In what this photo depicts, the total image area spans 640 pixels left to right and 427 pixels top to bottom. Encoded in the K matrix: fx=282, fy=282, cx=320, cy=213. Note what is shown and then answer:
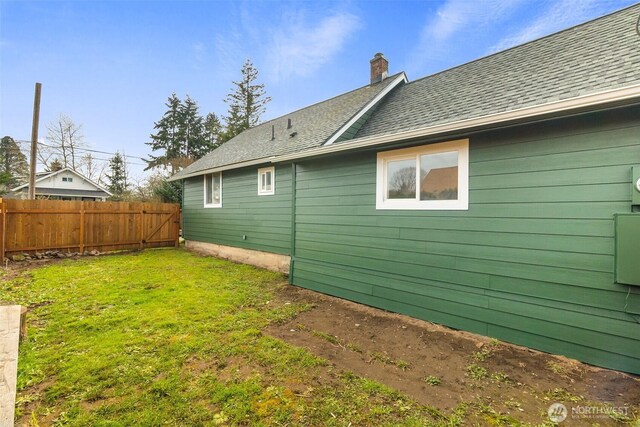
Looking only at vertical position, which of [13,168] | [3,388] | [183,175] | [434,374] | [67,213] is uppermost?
[13,168]

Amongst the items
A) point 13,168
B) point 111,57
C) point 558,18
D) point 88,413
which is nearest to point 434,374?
point 88,413

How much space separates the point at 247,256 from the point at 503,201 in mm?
6875

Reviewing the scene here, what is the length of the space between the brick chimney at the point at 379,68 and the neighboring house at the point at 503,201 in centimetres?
223

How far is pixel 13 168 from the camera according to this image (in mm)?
27469

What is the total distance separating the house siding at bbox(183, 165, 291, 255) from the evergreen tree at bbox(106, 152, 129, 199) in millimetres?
21225

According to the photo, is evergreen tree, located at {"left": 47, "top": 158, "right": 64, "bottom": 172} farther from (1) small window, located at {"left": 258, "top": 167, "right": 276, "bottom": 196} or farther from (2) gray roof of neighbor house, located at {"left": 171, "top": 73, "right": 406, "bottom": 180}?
(1) small window, located at {"left": 258, "top": 167, "right": 276, "bottom": 196}

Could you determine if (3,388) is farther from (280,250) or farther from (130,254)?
(130,254)

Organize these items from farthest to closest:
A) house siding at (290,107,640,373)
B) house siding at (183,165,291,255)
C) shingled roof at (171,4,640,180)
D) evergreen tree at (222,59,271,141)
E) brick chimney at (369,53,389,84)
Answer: evergreen tree at (222,59,271,141), brick chimney at (369,53,389,84), house siding at (183,165,291,255), shingled roof at (171,4,640,180), house siding at (290,107,640,373)

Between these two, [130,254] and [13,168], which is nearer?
[130,254]

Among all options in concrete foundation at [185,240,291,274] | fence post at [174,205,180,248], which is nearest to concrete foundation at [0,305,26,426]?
concrete foundation at [185,240,291,274]

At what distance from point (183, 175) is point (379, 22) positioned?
913cm

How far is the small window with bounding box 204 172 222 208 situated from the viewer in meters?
9.91

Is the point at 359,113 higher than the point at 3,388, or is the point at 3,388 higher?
the point at 359,113

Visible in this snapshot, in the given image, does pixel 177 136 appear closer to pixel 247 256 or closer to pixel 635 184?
pixel 247 256
